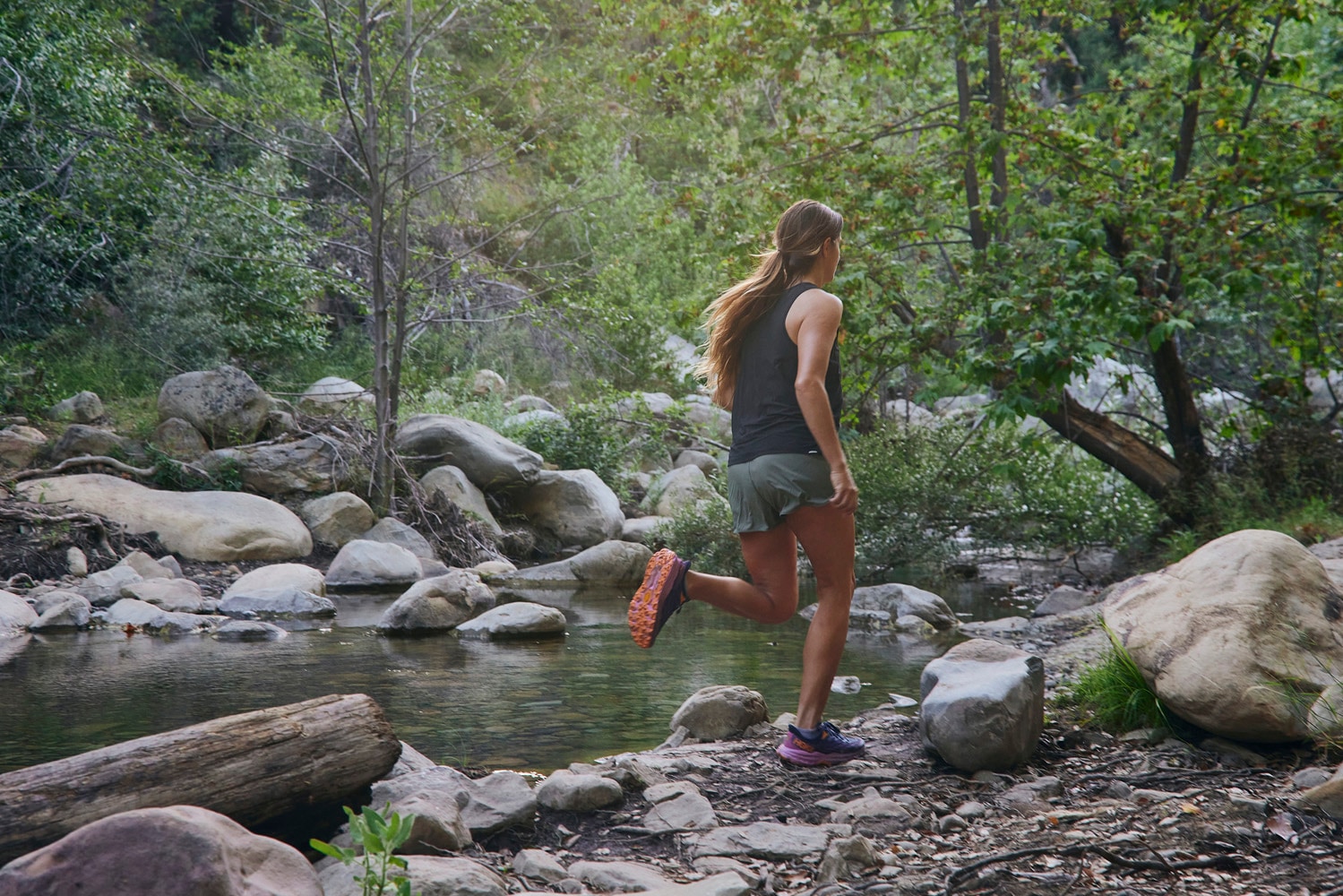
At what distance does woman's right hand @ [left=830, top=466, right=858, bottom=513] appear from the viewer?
13.4ft

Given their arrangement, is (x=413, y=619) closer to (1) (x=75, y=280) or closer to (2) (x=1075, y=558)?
(2) (x=1075, y=558)

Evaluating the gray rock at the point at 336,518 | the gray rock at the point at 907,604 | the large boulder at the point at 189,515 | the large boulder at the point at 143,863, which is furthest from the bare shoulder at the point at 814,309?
the gray rock at the point at 336,518

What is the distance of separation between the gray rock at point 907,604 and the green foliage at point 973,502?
1.53 metres

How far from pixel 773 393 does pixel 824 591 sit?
0.81 m

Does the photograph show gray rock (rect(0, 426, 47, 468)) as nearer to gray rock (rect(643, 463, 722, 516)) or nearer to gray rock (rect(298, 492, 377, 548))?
gray rock (rect(298, 492, 377, 548))

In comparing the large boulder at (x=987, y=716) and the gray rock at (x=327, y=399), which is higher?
the gray rock at (x=327, y=399)

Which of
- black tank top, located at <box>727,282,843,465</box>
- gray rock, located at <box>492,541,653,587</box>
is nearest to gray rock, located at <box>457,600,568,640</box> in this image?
gray rock, located at <box>492,541,653,587</box>

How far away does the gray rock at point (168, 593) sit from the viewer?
8.92m

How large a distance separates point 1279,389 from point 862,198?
413 cm

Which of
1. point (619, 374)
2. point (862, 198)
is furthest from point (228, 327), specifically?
point (862, 198)

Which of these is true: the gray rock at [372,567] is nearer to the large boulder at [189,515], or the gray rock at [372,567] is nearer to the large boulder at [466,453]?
the large boulder at [189,515]

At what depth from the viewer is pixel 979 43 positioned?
9.25 m

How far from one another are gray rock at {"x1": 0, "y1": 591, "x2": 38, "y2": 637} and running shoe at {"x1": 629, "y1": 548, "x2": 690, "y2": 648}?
5825mm

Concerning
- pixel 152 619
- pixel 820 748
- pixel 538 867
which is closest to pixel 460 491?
pixel 152 619
